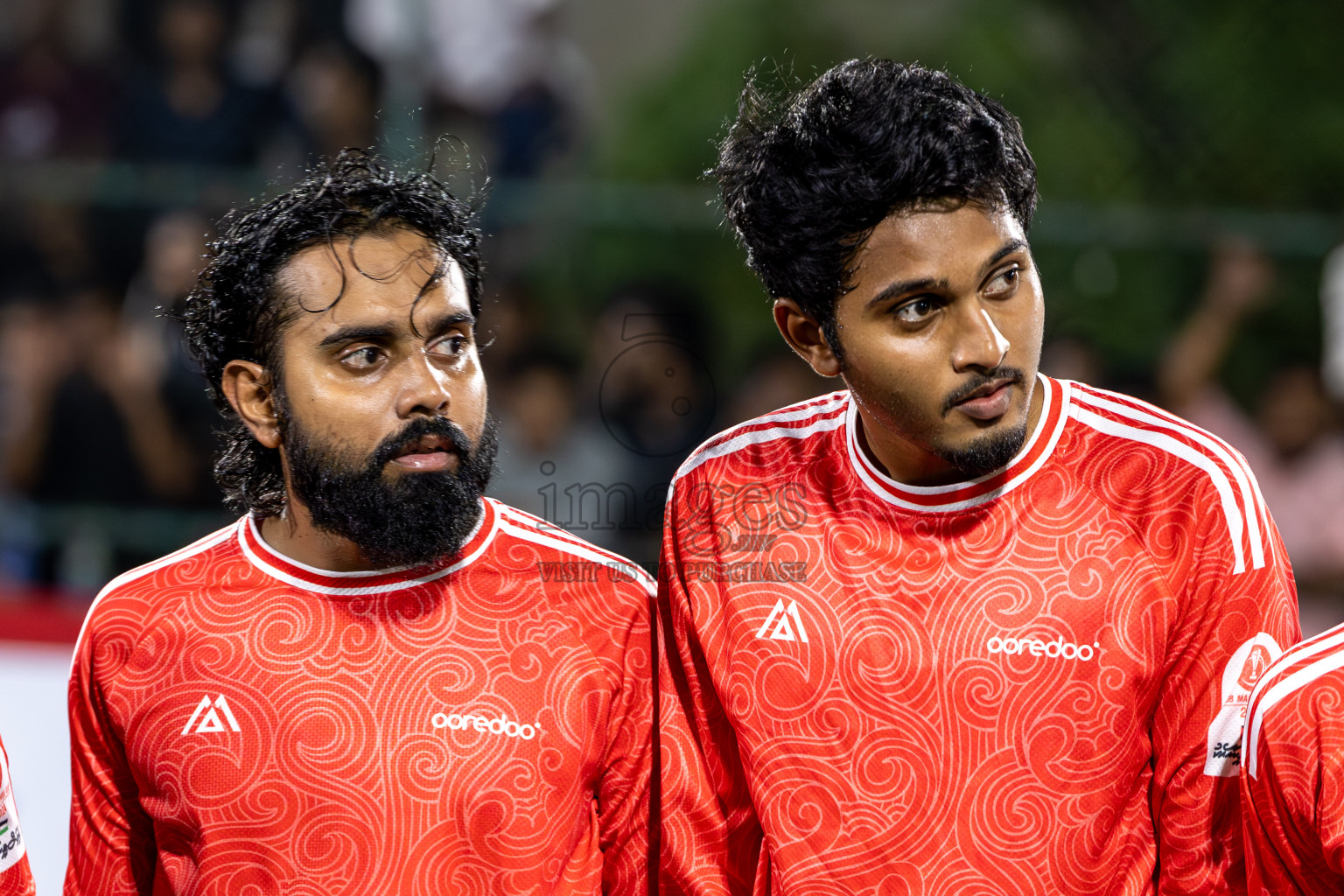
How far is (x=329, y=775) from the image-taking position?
2568mm

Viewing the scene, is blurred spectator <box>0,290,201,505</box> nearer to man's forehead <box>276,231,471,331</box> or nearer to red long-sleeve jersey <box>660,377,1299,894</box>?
man's forehead <box>276,231,471,331</box>

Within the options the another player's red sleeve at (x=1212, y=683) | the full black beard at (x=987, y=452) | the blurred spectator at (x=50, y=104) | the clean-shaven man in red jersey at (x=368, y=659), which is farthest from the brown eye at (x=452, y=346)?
the blurred spectator at (x=50, y=104)

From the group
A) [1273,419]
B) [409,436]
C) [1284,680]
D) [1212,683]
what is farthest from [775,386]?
[1284,680]

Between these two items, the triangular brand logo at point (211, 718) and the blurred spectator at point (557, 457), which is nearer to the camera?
the triangular brand logo at point (211, 718)

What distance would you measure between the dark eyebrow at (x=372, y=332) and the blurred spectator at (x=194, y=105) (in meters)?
4.70

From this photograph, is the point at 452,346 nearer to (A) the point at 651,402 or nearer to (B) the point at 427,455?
(B) the point at 427,455

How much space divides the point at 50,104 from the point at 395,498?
20.1 feet

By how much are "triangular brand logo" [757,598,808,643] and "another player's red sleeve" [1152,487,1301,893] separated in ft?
1.92

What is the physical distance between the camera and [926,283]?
2428 mm

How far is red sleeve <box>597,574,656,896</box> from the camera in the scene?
8.79ft

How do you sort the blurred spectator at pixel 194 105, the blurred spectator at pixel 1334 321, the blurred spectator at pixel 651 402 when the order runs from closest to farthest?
the blurred spectator at pixel 651 402 → the blurred spectator at pixel 1334 321 → the blurred spectator at pixel 194 105

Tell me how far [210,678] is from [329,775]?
273 mm

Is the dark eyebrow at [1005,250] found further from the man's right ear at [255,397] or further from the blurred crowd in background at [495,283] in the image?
the blurred crowd in background at [495,283]

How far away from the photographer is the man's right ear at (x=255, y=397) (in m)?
2.79
